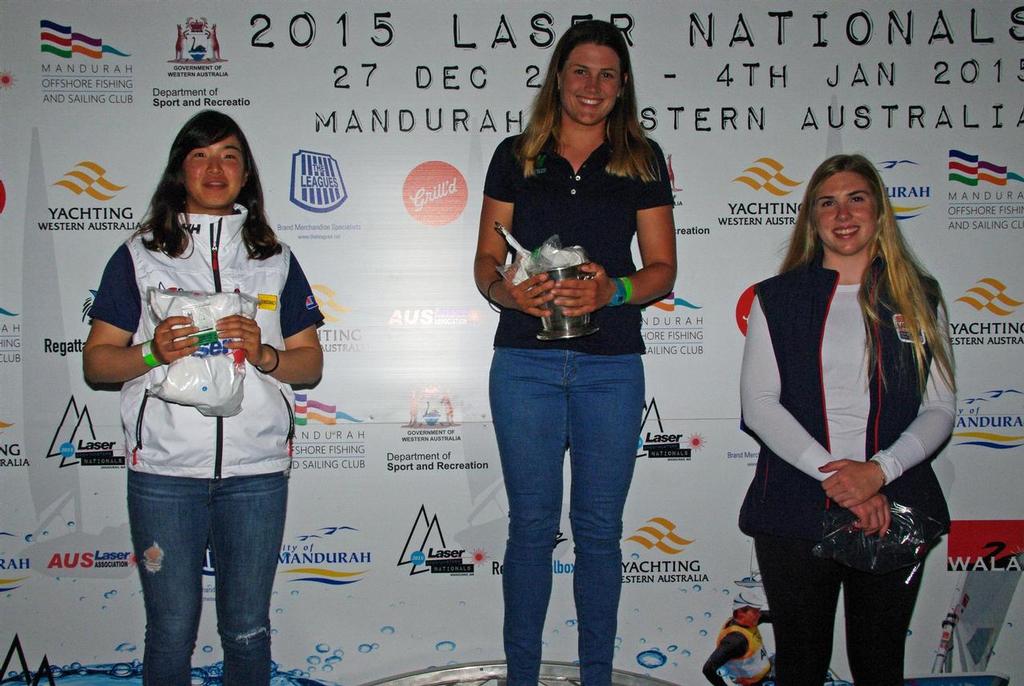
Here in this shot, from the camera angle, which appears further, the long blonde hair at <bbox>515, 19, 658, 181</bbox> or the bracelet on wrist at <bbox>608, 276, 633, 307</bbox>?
the long blonde hair at <bbox>515, 19, 658, 181</bbox>

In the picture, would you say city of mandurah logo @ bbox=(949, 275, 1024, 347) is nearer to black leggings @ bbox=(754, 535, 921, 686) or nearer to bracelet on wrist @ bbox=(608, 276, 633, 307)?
black leggings @ bbox=(754, 535, 921, 686)

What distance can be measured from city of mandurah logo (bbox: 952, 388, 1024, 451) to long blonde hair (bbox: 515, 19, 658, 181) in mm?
1631

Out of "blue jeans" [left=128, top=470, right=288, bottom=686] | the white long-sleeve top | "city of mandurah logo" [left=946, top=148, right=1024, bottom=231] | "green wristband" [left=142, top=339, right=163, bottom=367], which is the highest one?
"city of mandurah logo" [left=946, top=148, right=1024, bottom=231]

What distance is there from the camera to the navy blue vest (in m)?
2.05

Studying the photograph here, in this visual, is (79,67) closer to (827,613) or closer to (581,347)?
(581,347)

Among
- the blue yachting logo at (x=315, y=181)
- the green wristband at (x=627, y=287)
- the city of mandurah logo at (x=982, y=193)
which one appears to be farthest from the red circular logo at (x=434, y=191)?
the city of mandurah logo at (x=982, y=193)

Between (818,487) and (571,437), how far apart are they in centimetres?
68

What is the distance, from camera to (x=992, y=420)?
2.89 metres

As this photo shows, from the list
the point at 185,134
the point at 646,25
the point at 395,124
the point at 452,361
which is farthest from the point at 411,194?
the point at 646,25

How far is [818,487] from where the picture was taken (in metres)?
2.06

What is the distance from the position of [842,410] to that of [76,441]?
2632 millimetres

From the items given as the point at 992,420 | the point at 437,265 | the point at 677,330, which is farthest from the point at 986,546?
the point at 437,265

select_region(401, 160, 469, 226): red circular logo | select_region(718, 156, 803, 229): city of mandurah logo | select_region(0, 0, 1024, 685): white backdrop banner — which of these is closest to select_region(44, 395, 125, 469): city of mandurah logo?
select_region(0, 0, 1024, 685): white backdrop banner

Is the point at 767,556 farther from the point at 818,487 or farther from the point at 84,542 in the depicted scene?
the point at 84,542
